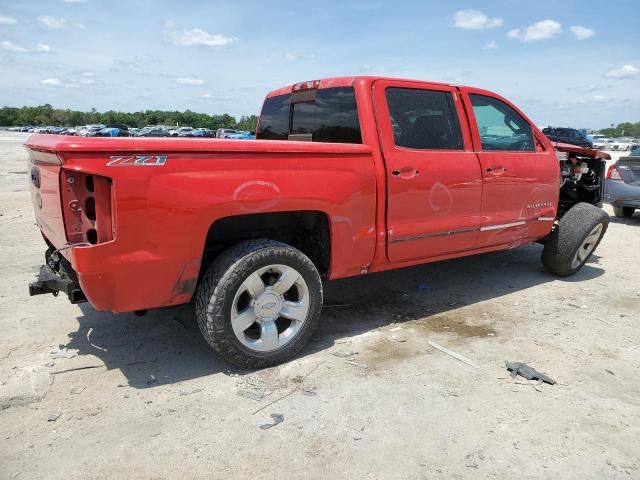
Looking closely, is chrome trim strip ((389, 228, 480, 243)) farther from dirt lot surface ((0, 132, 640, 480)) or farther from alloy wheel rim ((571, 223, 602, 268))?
alloy wheel rim ((571, 223, 602, 268))

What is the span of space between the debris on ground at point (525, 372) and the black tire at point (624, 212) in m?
7.31

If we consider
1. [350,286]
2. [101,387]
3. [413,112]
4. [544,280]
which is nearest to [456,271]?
[544,280]

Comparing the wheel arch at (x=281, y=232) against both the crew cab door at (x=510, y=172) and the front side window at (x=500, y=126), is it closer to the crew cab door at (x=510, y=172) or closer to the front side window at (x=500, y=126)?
the crew cab door at (x=510, y=172)

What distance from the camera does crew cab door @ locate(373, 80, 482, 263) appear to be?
378 centimetres

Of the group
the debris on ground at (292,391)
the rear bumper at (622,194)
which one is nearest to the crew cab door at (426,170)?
the debris on ground at (292,391)

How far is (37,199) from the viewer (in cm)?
348

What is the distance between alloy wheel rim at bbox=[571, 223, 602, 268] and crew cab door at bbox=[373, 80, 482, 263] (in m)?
1.76

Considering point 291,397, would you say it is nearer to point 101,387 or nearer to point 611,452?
point 101,387

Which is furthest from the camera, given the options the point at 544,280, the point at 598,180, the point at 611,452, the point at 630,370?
the point at 598,180

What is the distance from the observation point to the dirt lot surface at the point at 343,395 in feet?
8.13

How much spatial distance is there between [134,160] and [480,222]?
2.98 meters

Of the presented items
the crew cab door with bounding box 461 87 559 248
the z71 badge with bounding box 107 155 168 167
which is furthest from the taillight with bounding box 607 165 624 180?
the z71 badge with bounding box 107 155 168 167

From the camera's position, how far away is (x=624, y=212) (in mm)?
9438

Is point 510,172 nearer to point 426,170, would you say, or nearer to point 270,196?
point 426,170
